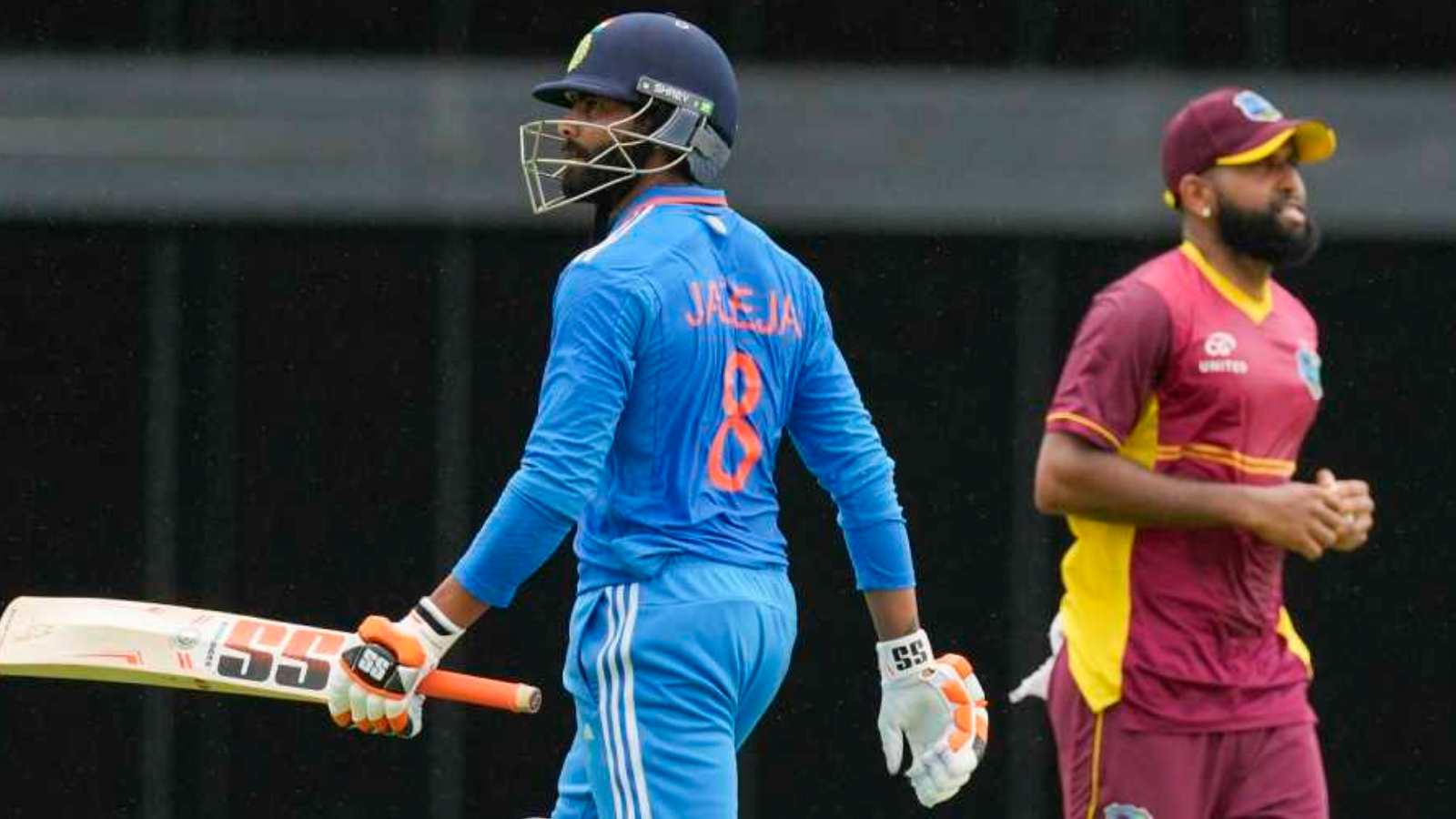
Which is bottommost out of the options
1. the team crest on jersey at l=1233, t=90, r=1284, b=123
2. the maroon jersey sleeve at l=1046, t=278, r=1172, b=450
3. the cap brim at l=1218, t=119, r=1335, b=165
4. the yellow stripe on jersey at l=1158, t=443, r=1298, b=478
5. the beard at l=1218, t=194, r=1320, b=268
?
the yellow stripe on jersey at l=1158, t=443, r=1298, b=478

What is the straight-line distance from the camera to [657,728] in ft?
13.4

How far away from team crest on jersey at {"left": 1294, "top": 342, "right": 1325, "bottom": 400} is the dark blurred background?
230 cm

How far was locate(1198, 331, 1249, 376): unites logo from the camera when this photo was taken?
15.2 ft

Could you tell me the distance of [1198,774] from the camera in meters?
4.61

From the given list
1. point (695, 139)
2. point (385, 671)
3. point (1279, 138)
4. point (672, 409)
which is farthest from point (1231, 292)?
point (385, 671)

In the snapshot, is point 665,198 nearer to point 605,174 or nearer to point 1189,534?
point 605,174

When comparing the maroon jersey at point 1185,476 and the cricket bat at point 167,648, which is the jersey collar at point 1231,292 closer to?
the maroon jersey at point 1185,476

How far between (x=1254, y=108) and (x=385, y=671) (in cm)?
206

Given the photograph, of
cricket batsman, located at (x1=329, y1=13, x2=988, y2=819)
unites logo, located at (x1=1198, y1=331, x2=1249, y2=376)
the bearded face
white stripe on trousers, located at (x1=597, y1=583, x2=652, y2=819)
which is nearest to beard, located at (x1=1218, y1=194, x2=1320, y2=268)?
the bearded face

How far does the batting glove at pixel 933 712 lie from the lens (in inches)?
180

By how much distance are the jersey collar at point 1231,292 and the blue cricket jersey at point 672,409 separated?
31.0 inches

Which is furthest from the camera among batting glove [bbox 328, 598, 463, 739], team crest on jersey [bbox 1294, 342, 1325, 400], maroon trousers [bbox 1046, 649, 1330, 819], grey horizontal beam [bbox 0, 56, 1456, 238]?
grey horizontal beam [bbox 0, 56, 1456, 238]

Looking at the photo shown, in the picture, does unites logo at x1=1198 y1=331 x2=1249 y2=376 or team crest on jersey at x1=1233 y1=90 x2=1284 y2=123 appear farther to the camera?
team crest on jersey at x1=1233 y1=90 x2=1284 y2=123

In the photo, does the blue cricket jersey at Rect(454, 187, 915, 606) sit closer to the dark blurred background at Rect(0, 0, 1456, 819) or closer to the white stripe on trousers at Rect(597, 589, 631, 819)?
the white stripe on trousers at Rect(597, 589, 631, 819)
